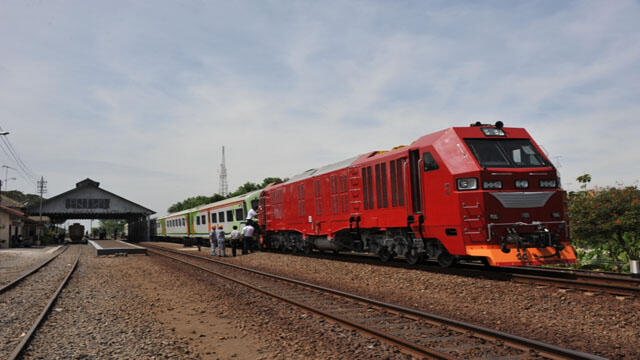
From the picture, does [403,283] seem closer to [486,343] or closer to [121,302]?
[486,343]

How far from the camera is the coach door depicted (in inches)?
484

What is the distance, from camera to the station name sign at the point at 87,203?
62.4 metres

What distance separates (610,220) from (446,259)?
720cm

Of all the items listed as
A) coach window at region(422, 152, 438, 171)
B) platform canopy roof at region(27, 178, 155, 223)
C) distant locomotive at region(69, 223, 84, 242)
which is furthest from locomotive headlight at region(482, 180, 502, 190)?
distant locomotive at region(69, 223, 84, 242)

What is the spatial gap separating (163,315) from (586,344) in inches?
283

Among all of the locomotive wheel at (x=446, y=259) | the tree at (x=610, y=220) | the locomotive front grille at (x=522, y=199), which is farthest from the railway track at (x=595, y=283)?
the tree at (x=610, y=220)

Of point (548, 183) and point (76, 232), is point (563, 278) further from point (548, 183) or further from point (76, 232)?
point (76, 232)

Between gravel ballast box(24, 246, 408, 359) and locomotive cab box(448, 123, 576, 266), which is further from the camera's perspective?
locomotive cab box(448, 123, 576, 266)

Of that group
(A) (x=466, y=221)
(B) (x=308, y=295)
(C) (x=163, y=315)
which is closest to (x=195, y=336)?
(C) (x=163, y=315)

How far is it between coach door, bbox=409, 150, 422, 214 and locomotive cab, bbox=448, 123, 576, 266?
1.61 meters

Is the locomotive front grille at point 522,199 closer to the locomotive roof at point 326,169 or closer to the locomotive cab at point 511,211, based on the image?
the locomotive cab at point 511,211

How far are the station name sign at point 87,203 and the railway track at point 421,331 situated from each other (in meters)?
62.2

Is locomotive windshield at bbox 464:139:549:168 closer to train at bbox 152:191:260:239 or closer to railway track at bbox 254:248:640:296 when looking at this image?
railway track at bbox 254:248:640:296

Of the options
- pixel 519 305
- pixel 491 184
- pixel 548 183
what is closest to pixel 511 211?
pixel 491 184
